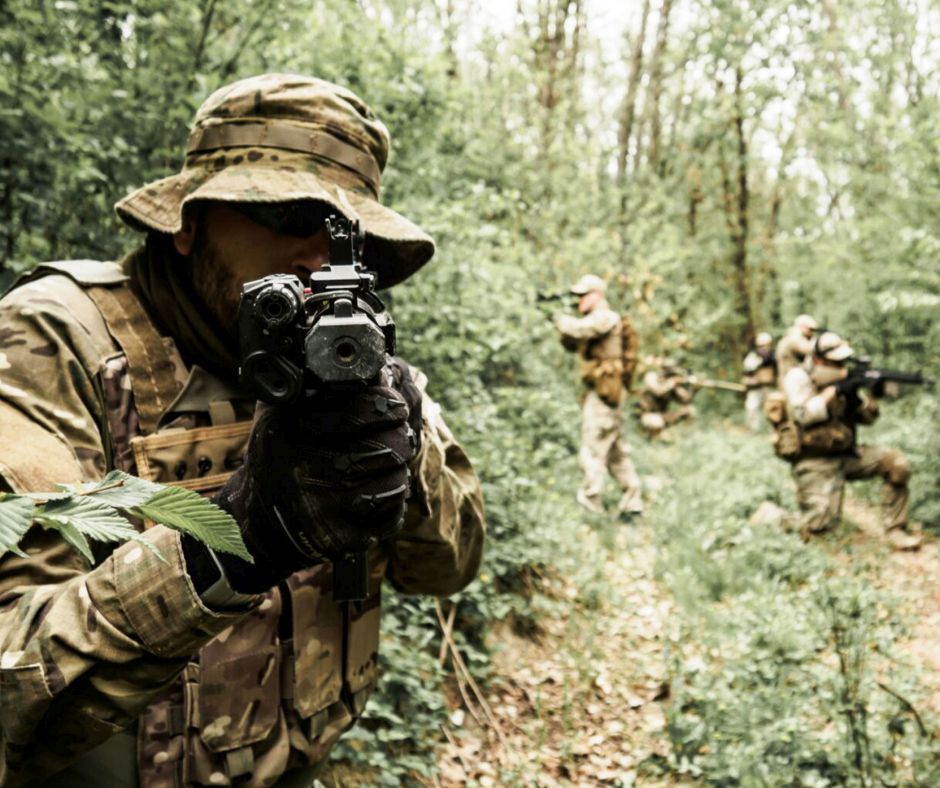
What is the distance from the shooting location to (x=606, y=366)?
340 inches

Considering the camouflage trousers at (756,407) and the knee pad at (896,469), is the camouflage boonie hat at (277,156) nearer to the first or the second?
the knee pad at (896,469)

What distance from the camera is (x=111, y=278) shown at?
1.81 m

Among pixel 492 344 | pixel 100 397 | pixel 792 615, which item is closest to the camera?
pixel 100 397

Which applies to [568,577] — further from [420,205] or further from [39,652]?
[39,652]

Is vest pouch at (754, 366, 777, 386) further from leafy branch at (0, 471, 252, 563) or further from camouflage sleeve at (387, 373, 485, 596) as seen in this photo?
leafy branch at (0, 471, 252, 563)

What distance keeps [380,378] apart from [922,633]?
561 centimetres

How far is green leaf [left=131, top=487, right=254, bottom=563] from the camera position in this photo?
933 millimetres

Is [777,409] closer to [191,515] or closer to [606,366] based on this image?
[606,366]

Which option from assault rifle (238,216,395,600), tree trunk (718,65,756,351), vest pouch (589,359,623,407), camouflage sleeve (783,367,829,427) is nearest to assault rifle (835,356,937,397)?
camouflage sleeve (783,367,829,427)

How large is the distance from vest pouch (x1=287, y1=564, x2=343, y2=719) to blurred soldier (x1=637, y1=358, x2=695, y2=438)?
40.3 ft

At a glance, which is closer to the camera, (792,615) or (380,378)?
(380,378)

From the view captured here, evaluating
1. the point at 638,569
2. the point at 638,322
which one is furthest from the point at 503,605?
the point at 638,322

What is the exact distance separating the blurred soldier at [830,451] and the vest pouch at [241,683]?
21.8ft

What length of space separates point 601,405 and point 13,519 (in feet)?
26.6
